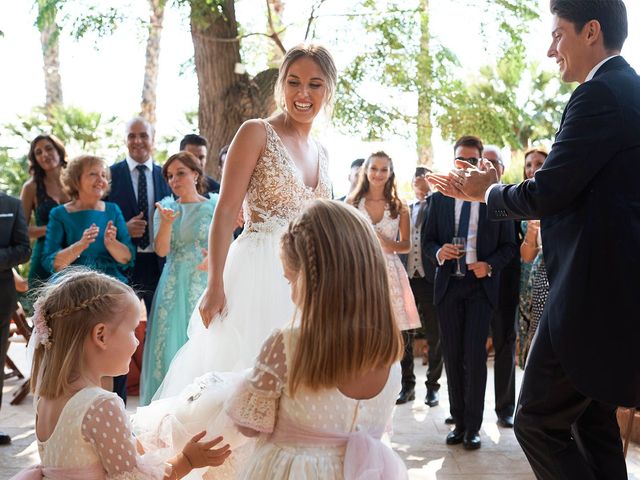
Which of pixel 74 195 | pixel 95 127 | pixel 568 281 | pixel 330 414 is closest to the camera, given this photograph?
pixel 330 414

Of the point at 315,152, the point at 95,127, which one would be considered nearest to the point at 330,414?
the point at 315,152

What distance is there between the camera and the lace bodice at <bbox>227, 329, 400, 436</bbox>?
201 cm

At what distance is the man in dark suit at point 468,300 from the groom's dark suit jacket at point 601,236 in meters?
2.20

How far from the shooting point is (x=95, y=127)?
1532cm

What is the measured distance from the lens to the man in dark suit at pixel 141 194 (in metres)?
5.18

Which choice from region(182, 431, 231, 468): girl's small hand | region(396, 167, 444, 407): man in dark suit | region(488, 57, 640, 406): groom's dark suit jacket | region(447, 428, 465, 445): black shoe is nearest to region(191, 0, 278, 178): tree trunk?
region(396, 167, 444, 407): man in dark suit

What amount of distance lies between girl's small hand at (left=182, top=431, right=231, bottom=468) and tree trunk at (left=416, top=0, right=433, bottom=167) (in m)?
8.05

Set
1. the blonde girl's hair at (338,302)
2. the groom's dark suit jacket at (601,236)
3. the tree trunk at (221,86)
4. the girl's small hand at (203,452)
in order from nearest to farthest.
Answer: the blonde girl's hair at (338,302) < the girl's small hand at (203,452) < the groom's dark suit jacket at (601,236) < the tree trunk at (221,86)

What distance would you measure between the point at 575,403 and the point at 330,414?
96 centimetres

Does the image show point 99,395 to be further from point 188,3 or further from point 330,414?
point 188,3

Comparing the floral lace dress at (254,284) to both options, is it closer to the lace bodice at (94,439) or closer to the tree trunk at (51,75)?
the lace bodice at (94,439)

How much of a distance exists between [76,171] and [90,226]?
349 millimetres

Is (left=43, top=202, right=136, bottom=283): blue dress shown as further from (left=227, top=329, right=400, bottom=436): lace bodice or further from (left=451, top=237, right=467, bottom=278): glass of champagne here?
(left=227, top=329, right=400, bottom=436): lace bodice

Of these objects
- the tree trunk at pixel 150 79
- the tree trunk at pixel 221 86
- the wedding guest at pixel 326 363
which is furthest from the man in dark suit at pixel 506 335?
the tree trunk at pixel 150 79
